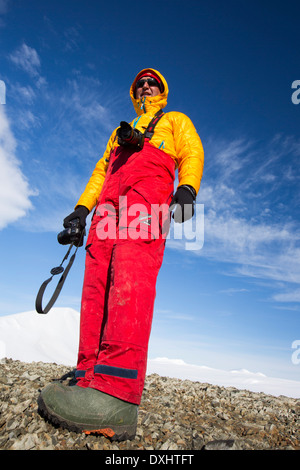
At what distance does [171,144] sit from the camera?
10.8 ft

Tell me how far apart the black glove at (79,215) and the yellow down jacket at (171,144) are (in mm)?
70

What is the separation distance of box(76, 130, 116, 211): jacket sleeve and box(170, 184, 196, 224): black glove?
1343 mm

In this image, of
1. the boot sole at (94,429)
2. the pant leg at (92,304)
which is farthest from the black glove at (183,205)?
the boot sole at (94,429)

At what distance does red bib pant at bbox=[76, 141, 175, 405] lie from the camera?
2164 mm

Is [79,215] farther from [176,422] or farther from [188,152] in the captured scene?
[176,422]

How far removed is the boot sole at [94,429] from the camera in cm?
200

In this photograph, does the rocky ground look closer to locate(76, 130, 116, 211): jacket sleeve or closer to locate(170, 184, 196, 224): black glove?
locate(170, 184, 196, 224): black glove

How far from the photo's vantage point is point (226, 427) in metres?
2.75

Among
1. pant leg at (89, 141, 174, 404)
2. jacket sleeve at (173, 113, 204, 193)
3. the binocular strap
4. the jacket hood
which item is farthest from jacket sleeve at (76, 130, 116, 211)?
jacket sleeve at (173, 113, 204, 193)

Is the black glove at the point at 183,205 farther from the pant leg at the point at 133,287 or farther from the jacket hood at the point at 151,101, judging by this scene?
the jacket hood at the point at 151,101

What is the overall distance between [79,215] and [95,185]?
0.55 metres
